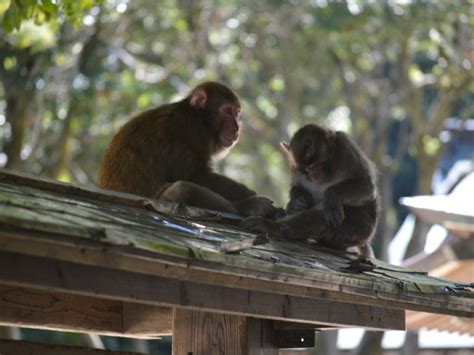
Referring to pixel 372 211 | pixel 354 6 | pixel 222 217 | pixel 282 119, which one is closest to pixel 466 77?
pixel 354 6

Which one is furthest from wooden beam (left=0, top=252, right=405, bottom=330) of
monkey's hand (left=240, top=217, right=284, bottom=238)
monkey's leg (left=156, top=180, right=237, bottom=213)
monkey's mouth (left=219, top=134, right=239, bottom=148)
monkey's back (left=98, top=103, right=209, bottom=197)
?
monkey's mouth (left=219, top=134, right=239, bottom=148)

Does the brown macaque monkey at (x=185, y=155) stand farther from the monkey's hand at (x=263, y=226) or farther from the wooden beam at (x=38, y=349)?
the wooden beam at (x=38, y=349)

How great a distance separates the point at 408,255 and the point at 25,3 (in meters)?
10.2

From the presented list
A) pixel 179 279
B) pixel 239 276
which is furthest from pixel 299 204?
pixel 179 279

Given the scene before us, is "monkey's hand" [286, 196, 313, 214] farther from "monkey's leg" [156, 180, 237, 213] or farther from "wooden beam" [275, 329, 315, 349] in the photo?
"wooden beam" [275, 329, 315, 349]

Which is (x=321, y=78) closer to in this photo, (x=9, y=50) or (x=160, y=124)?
(x=9, y=50)

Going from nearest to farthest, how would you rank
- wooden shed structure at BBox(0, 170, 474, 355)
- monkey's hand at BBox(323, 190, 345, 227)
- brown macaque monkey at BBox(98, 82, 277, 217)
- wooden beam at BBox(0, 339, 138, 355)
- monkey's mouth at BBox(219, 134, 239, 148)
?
wooden shed structure at BBox(0, 170, 474, 355) → wooden beam at BBox(0, 339, 138, 355) → brown macaque monkey at BBox(98, 82, 277, 217) → monkey's hand at BBox(323, 190, 345, 227) → monkey's mouth at BBox(219, 134, 239, 148)

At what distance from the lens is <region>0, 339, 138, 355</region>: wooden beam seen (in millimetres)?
4391

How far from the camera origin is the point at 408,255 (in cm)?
1580

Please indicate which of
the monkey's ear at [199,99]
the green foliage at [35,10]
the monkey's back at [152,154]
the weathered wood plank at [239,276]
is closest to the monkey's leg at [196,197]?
the monkey's back at [152,154]

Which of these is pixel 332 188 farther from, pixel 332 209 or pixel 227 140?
pixel 227 140

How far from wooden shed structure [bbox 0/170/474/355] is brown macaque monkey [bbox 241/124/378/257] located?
311 mm

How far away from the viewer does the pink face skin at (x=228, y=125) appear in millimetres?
7070

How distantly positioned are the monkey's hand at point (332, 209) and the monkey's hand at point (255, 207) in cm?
37
